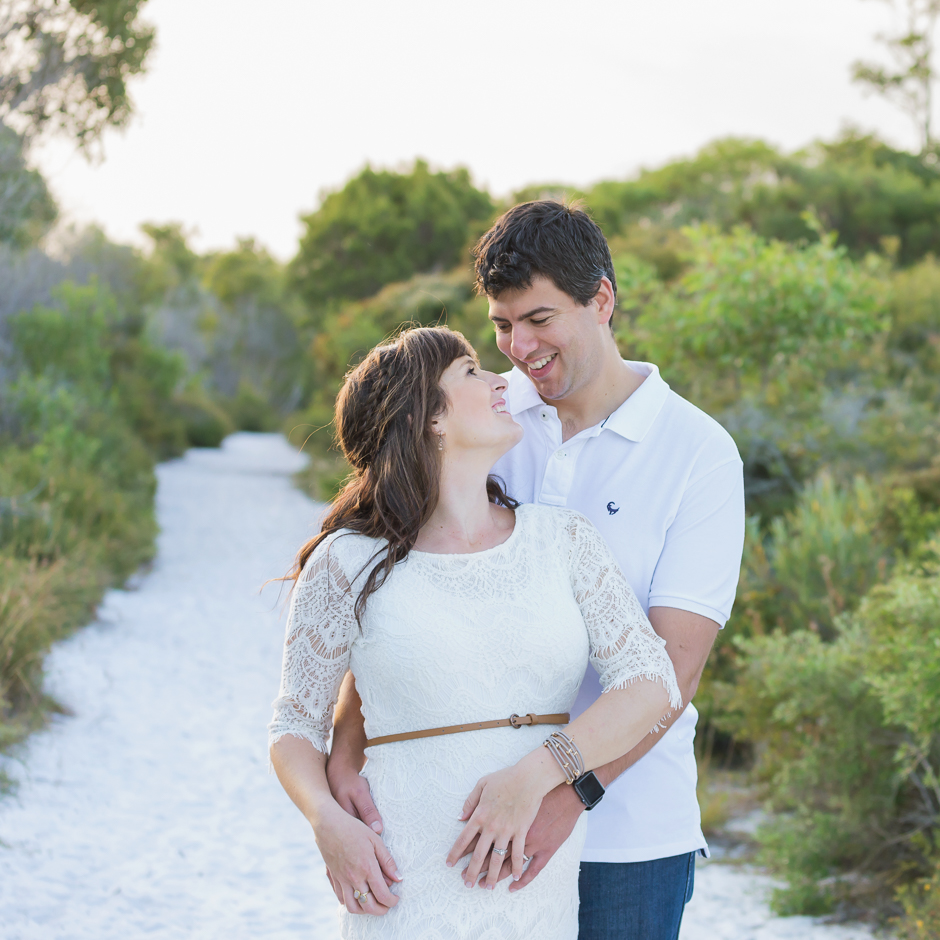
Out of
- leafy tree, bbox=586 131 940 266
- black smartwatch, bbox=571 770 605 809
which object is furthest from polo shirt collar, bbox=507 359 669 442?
leafy tree, bbox=586 131 940 266

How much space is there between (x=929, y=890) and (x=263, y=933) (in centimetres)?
259

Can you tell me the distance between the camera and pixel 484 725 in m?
1.76

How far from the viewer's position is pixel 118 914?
402cm

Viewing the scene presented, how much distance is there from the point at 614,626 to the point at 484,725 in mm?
303

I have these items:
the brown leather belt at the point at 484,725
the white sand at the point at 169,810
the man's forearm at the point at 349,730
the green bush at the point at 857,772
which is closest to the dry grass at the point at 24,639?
the white sand at the point at 169,810

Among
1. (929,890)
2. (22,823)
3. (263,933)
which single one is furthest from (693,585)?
(22,823)

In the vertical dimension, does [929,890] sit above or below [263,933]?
above

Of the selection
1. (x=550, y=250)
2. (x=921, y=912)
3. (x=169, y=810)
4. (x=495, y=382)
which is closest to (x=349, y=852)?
(x=495, y=382)

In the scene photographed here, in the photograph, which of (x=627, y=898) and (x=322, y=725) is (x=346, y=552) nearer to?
(x=322, y=725)

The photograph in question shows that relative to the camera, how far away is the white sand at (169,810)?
401 cm

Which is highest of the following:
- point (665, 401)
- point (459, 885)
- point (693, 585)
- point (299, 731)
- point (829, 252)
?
point (829, 252)

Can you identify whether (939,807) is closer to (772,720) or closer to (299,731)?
(772,720)

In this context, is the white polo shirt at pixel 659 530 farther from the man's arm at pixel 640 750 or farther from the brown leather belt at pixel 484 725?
the brown leather belt at pixel 484 725

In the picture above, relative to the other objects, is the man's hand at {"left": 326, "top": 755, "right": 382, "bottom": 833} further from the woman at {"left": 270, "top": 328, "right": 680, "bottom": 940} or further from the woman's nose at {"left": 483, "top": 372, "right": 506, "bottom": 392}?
the woman's nose at {"left": 483, "top": 372, "right": 506, "bottom": 392}
